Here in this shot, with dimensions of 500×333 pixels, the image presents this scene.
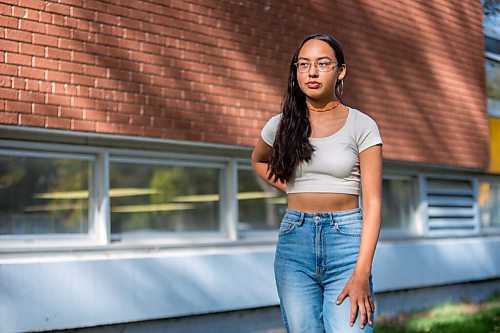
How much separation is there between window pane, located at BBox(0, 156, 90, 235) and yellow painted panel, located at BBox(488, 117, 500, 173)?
22.0 ft

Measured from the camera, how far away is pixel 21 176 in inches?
252

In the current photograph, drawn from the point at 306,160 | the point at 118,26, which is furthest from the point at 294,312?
the point at 118,26

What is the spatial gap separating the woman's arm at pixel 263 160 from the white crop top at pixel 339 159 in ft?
0.99

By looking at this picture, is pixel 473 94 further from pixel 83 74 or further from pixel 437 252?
pixel 83 74

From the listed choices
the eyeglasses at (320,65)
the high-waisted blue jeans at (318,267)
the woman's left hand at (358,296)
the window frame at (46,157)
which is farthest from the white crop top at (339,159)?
the window frame at (46,157)

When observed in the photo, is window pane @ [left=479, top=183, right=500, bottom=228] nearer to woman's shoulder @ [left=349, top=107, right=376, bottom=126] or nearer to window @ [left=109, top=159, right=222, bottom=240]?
window @ [left=109, top=159, right=222, bottom=240]

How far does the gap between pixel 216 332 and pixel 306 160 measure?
14.2 feet

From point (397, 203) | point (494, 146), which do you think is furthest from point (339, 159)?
point (494, 146)

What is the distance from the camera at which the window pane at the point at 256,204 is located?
27.0ft

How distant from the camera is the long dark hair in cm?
344

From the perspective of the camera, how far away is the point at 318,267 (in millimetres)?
3346

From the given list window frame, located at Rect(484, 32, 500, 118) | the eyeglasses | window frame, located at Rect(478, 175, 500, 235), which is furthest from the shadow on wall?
the eyeglasses

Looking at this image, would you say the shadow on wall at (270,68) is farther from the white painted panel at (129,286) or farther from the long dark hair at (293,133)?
the long dark hair at (293,133)

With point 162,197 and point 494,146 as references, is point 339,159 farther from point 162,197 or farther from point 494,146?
point 494,146
